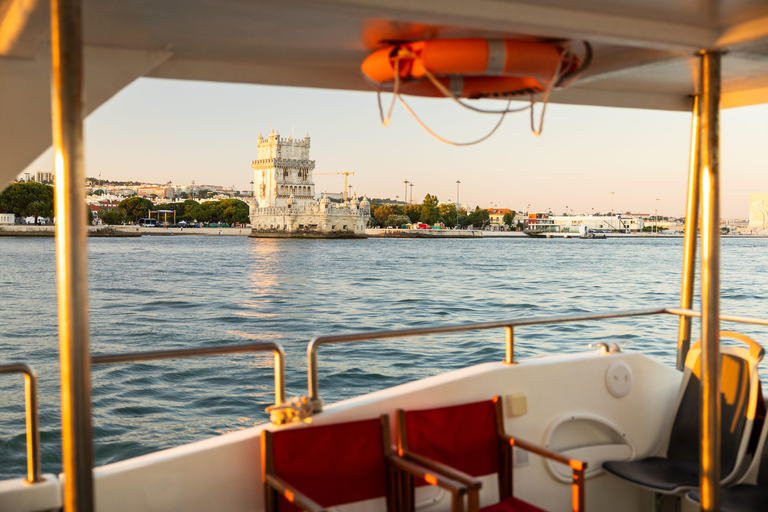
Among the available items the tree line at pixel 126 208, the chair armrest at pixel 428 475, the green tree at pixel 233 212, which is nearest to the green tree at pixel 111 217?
the tree line at pixel 126 208

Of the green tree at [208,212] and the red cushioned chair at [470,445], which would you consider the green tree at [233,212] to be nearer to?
the green tree at [208,212]

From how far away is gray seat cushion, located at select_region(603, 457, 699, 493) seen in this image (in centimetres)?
280

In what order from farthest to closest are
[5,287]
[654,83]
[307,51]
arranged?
[5,287] < [654,83] < [307,51]

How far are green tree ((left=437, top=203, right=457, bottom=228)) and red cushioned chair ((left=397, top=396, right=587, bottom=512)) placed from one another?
353 feet

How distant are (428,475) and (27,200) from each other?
298 feet

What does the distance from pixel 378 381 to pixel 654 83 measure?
1297cm

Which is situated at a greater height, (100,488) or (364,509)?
(100,488)

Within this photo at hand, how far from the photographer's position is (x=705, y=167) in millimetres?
2156

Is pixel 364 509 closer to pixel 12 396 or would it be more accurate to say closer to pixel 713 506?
pixel 713 506

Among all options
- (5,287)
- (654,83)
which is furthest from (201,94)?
(654,83)

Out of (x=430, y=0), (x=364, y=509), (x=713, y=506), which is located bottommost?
(x=364, y=509)

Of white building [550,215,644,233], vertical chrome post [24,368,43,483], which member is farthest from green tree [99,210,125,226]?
vertical chrome post [24,368,43,483]

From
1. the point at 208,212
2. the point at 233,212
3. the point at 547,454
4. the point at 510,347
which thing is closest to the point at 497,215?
the point at 233,212

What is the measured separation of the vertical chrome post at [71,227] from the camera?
4.32 feet
